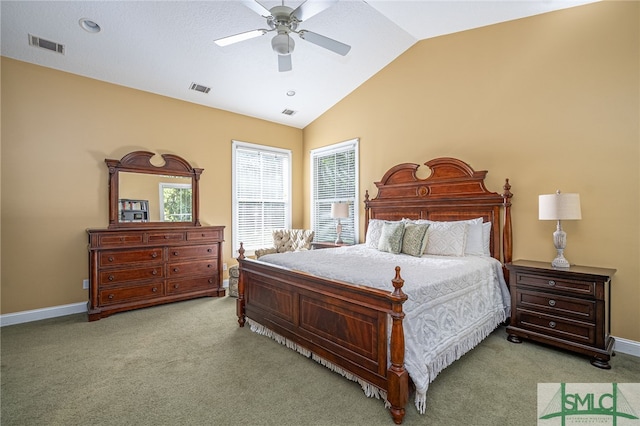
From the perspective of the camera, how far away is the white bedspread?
203 centimetres

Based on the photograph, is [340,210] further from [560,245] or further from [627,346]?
[627,346]

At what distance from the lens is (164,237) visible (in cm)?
424

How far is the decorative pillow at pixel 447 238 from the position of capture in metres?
3.43

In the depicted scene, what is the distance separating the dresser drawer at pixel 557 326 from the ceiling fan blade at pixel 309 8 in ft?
10.5

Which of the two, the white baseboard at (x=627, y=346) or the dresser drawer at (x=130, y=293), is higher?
the dresser drawer at (x=130, y=293)

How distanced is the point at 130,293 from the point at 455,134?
15.2 ft

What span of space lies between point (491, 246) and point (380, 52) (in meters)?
2.95

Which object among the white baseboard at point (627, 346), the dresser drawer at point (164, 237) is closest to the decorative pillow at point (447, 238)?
the white baseboard at point (627, 346)

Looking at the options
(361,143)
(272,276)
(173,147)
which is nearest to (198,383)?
(272,276)

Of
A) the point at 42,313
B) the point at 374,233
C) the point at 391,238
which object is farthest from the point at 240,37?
the point at 42,313

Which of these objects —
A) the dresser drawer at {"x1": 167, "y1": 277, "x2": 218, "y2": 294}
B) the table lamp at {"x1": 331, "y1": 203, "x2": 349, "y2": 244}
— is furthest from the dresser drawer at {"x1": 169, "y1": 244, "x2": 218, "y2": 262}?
the table lamp at {"x1": 331, "y1": 203, "x2": 349, "y2": 244}

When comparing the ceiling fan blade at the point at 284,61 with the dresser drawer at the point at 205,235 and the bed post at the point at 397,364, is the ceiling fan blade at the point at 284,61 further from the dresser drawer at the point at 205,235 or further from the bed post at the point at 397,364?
the dresser drawer at the point at 205,235

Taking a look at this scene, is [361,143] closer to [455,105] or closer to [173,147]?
[455,105]

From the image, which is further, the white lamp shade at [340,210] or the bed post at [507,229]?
the white lamp shade at [340,210]
